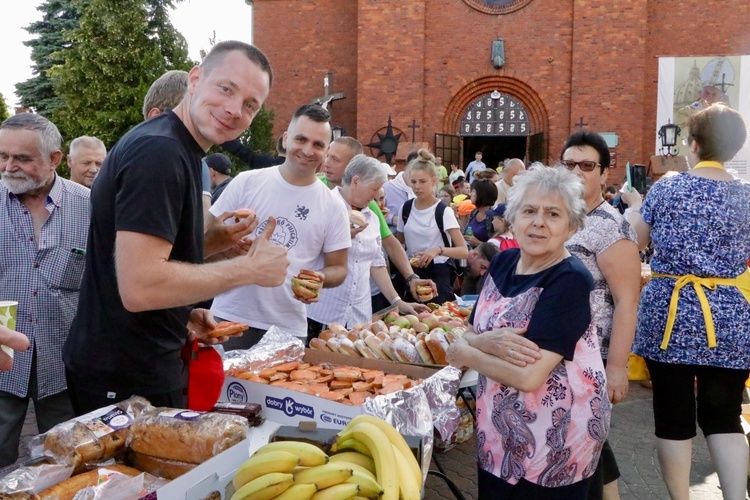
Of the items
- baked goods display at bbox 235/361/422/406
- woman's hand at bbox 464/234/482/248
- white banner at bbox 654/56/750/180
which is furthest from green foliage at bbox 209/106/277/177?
baked goods display at bbox 235/361/422/406

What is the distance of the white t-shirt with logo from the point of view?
11.9 feet

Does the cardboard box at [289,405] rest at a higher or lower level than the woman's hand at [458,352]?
lower

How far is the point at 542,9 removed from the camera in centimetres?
1889

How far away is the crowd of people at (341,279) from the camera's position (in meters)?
1.96

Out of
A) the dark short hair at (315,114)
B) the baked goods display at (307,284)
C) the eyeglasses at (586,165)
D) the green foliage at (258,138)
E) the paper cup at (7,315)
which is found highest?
the green foliage at (258,138)

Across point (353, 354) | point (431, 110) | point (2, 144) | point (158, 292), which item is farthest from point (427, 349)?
point (431, 110)

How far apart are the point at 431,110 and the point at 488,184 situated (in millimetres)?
12545

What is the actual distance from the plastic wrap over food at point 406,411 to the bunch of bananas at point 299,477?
2.44ft

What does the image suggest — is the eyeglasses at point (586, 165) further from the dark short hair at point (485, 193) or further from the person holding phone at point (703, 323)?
the dark short hair at point (485, 193)

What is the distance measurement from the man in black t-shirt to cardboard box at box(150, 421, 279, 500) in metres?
0.45

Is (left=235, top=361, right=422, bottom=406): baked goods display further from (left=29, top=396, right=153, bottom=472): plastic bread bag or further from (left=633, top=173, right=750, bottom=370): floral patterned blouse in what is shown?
(left=633, top=173, right=750, bottom=370): floral patterned blouse

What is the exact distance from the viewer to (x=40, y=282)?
2982 millimetres

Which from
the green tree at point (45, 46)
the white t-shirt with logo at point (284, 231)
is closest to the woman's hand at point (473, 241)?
the white t-shirt with logo at point (284, 231)

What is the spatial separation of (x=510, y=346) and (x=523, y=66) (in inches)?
715
